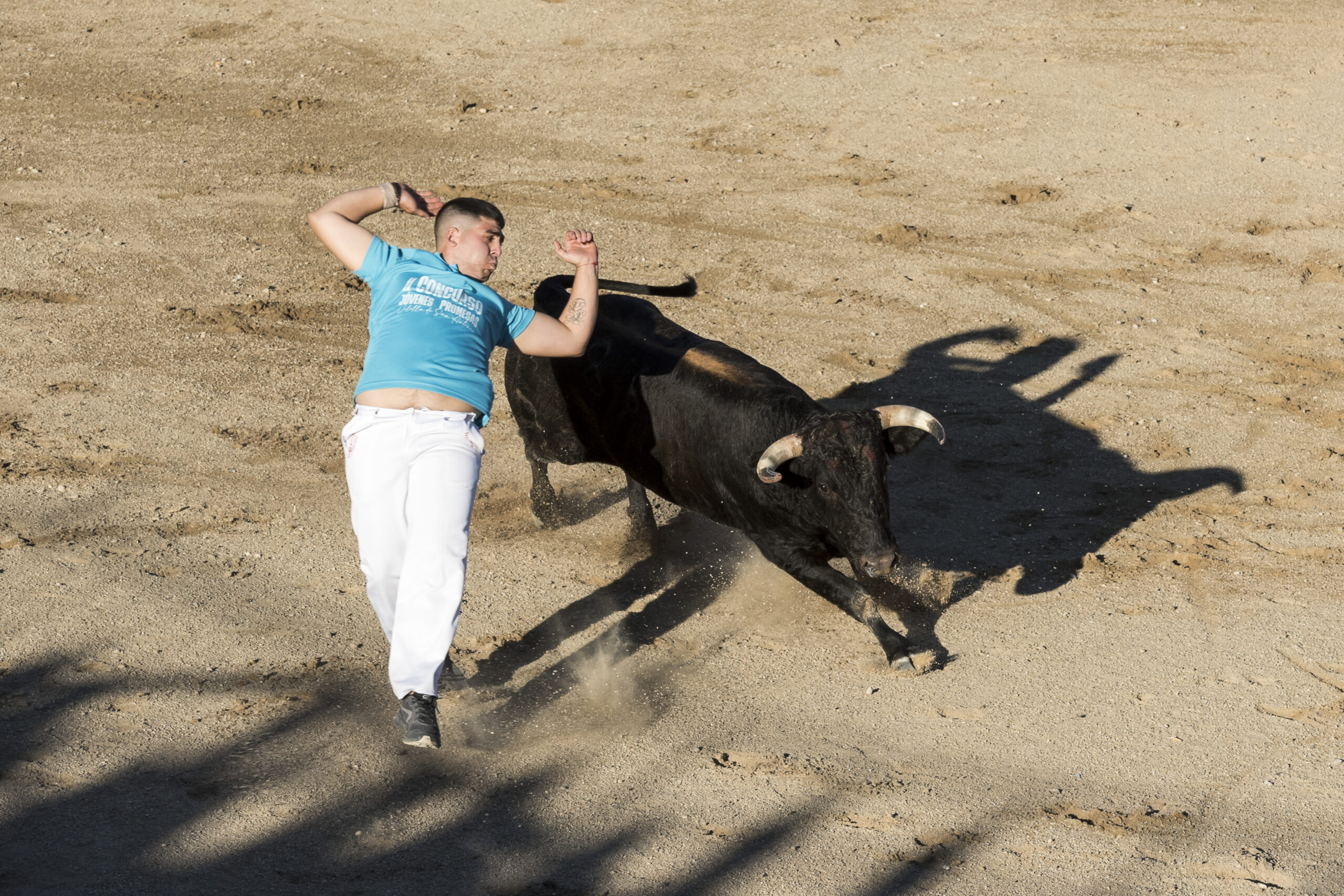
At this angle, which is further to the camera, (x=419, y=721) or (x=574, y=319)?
(x=574, y=319)

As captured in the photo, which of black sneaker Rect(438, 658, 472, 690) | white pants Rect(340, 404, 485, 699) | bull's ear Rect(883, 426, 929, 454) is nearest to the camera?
white pants Rect(340, 404, 485, 699)

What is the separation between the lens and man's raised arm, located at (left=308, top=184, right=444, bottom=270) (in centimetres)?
533

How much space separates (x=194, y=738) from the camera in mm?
5414

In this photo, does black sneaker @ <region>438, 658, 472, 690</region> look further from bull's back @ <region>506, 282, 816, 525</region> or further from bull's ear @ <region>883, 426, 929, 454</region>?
bull's ear @ <region>883, 426, 929, 454</region>

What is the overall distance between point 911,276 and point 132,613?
6.52 m

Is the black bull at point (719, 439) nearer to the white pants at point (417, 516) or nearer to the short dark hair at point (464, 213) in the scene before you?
the white pants at point (417, 516)

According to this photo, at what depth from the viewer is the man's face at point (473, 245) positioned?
17.5ft

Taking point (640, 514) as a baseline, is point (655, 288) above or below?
above

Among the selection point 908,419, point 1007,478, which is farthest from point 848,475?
point 1007,478

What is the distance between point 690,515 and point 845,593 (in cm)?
167

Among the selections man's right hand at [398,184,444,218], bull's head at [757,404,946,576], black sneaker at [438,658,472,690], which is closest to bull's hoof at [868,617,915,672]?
bull's head at [757,404,946,576]

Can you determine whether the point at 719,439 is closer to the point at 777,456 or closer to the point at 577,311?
the point at 777,456

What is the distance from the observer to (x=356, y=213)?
216 inches

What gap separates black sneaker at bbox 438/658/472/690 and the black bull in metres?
1.48
